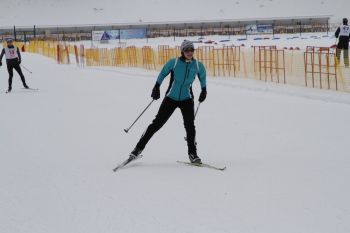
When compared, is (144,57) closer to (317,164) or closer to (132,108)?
(132,108)

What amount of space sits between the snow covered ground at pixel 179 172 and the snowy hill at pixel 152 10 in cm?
4862

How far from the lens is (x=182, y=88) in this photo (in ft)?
19.9

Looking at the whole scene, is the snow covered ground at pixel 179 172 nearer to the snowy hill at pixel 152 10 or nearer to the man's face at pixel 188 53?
the man's face at pixel 188 53

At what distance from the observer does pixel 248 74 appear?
17.7 meters

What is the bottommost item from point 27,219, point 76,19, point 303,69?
point 27,219

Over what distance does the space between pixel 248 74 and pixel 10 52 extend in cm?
748

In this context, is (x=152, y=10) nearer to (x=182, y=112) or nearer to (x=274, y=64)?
(x=274, y=64)

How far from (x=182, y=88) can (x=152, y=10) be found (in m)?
56.6

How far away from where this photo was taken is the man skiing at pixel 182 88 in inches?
234

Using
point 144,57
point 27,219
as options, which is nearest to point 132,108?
point 27,219

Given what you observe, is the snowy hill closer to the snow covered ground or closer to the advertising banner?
the advertising banner

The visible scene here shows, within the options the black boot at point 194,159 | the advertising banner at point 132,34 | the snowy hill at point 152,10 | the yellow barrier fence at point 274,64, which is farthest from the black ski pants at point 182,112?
the snowy hill at point 152,10

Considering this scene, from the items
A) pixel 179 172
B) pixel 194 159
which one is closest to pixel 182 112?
pixel 194 159

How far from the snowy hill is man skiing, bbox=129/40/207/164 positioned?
5287 cm
